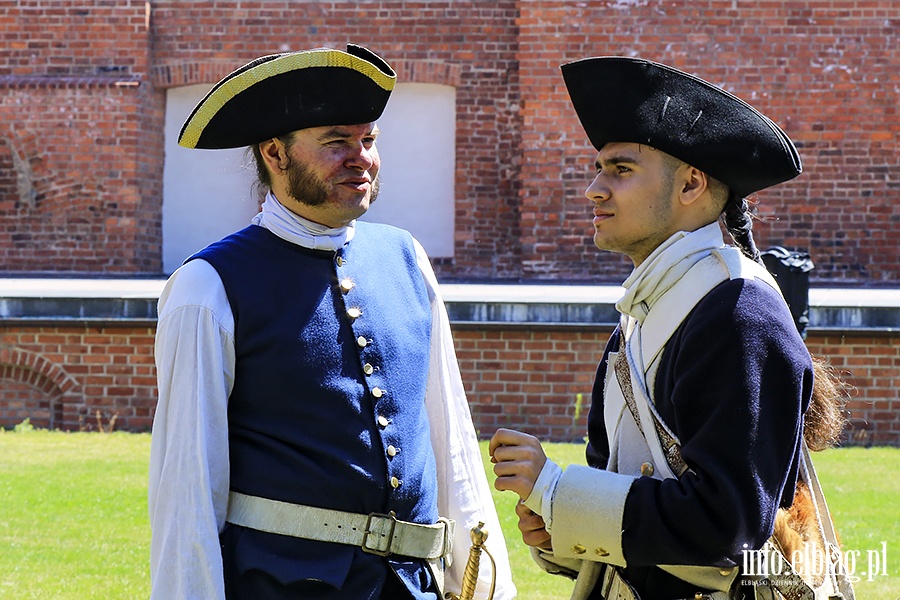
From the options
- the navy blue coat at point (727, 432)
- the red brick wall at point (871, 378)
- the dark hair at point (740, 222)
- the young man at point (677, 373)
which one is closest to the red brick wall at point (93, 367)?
the red brick wall at point (871, 378)

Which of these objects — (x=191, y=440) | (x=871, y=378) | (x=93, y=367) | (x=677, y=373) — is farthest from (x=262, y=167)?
(x=871, y=378)

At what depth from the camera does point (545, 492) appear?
244 centimetres

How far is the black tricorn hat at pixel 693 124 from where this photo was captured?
2.49 m

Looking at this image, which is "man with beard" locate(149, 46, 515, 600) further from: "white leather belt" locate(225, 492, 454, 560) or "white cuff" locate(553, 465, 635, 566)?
"white cuff" locate(553, 465, 635, 566)

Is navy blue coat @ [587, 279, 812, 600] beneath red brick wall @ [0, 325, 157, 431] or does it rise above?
above

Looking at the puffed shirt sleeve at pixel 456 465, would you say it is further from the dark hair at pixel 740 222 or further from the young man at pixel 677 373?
the dark hair at pixel 740 222

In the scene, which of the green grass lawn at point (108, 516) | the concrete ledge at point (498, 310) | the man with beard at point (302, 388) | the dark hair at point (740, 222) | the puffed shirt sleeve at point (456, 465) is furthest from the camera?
the concrete ledge at point (498, 310)

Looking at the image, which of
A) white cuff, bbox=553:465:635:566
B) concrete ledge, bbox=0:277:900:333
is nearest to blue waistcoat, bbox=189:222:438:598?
white cuff, bbox=553:465:635:566

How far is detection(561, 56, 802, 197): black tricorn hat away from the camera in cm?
249

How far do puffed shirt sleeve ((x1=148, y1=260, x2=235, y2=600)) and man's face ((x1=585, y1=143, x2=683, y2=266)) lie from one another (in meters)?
0.90

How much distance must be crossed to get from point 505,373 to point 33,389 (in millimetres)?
3736

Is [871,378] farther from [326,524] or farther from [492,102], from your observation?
[326,524]

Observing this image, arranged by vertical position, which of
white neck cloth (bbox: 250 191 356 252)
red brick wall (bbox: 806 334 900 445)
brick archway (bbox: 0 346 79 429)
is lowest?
brick archway (bbox: 0 346 79 429)

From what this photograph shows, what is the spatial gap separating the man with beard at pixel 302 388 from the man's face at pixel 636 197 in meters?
0.69
